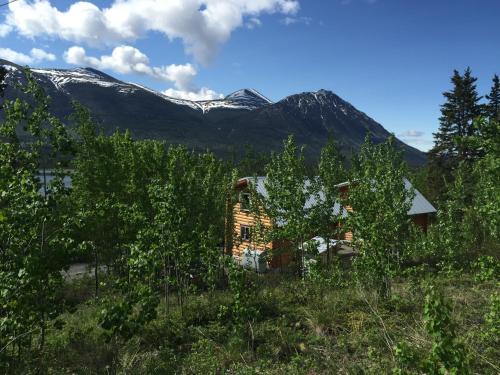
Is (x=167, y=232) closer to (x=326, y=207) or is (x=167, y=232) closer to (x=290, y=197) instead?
(x=290, y=197)

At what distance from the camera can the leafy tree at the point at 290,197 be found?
1307 cm

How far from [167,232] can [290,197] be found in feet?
17.8

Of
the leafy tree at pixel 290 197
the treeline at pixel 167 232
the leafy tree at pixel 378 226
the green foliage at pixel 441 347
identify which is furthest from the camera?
the leafy tree at pixel 290 197

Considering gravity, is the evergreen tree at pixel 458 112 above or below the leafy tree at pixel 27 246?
above

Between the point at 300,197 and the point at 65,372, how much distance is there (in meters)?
8.76

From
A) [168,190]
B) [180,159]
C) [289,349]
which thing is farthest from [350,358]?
[180,159]

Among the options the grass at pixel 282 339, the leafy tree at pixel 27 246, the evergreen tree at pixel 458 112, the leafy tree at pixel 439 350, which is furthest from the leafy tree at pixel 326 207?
the evergreen tree at pixel 458 112

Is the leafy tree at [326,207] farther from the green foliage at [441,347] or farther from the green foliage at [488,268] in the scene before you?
the green foliage at [441,347]

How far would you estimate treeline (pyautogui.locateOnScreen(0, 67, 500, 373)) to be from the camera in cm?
550

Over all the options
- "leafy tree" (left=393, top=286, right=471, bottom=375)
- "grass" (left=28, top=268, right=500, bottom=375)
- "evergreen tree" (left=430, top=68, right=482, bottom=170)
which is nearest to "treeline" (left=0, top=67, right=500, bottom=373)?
"leafy tree" (left=393, top=286, right=471, bottom=375)

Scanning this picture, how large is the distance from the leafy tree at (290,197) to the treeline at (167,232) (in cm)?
5

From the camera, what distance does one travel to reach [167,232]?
912cm

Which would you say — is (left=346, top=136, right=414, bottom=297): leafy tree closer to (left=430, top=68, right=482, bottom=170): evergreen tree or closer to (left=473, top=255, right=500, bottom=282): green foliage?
(left=473, top=255, right=500, bottom=282): green foliage

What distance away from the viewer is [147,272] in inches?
334
